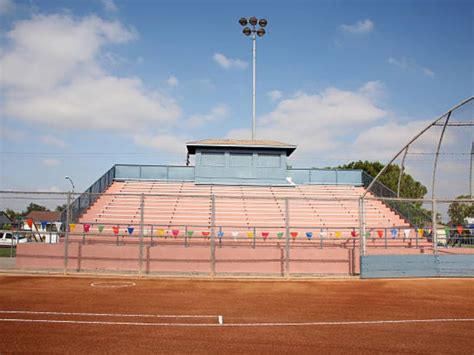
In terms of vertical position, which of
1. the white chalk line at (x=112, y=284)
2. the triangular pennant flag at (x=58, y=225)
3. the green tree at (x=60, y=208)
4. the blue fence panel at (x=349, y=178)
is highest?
the blue fence panel at (x=349, y=178)

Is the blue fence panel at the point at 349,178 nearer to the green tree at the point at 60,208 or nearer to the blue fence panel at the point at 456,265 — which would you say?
the blue fence panel at the point at 456,265

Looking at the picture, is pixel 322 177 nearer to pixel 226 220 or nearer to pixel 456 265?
pixel 226 220

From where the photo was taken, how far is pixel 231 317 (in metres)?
9.25

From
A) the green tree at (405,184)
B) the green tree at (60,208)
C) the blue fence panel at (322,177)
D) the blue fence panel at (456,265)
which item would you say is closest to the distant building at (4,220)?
the green tree at (60,208)

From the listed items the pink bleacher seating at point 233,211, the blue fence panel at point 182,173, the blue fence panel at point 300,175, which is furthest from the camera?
the blue fence panel at point 300,175

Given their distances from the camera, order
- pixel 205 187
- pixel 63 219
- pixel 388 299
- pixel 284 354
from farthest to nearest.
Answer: pixel 205 187 < pixel 63 219 < pixel 388 299 < pixel 284 354

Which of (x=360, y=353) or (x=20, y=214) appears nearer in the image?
(x=360, y=353)

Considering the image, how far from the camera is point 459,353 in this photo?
670cm

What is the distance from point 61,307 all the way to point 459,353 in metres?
8.53

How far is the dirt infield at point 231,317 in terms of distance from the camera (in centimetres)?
707

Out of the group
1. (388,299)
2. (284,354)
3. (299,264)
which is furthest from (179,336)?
(299,264)

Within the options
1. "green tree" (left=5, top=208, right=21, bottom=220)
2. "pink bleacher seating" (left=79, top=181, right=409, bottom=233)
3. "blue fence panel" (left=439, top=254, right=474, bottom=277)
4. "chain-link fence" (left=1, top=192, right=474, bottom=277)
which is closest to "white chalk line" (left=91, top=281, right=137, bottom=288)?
"chain-link fence" (left=1, top=192, right=474, bottom=277)

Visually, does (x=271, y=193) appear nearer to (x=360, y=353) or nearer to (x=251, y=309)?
(x=251, y=309)

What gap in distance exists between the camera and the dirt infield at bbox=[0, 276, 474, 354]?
23.2 feet
